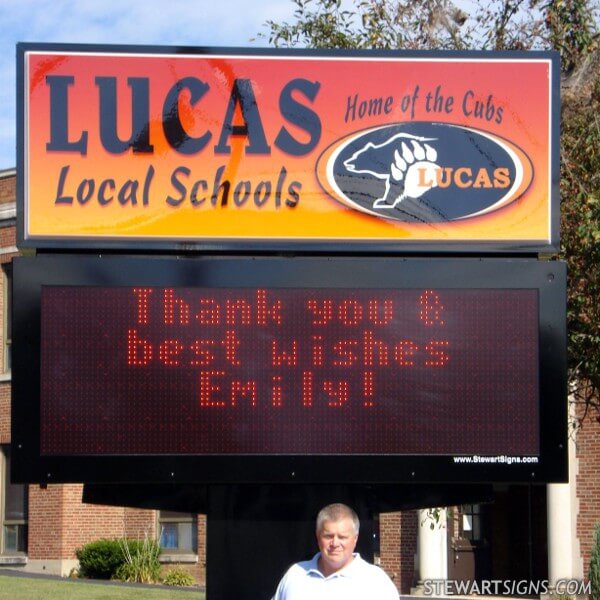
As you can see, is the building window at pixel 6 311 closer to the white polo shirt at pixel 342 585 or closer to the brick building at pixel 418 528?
the brick building at pixel 418 528

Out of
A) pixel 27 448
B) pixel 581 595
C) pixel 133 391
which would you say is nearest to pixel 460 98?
pixel 133 391

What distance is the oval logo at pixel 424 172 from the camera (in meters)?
7.68

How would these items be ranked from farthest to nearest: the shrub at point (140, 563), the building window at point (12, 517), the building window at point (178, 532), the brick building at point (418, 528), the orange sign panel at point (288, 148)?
1. the building window at point (12, 517)
2. the building window at point (178, 532)
3. the shrub at point (140, 563)
4. the brick building at point (418, 528)
5. the orange sign panel at point (288, 148)

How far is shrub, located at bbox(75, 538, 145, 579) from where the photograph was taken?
26.9m

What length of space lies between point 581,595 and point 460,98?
15.6 m

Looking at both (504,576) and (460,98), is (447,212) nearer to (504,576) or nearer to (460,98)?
(460,98)

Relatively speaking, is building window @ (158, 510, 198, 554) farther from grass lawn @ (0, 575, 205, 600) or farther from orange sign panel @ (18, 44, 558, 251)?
orange sign panel @ (18, 44, 558, 251)

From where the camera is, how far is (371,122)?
25.4ft

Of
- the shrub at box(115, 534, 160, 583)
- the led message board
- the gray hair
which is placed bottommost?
the shrub at box(115, 534, 160, 583)

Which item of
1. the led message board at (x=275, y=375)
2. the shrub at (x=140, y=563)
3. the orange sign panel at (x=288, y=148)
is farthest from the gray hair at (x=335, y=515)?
the shrub at (x=140, y=563)

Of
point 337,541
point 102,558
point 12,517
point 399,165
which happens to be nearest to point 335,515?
point 337,541

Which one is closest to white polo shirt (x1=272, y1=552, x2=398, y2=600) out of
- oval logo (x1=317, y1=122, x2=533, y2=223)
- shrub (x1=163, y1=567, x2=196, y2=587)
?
oval logo (x1=317, y1=122, x2=533, y2=223)

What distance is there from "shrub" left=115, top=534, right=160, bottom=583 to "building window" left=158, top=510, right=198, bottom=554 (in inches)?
23.9

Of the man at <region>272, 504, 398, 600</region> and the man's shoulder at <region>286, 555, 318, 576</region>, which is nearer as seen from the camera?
the man at <region>272, 504, 398, 600</region>
